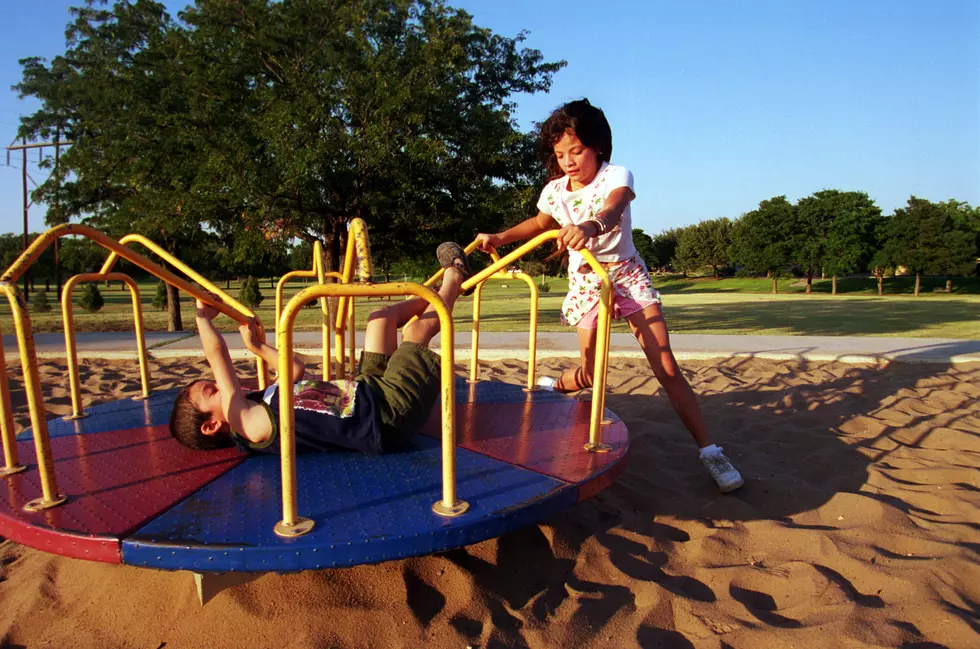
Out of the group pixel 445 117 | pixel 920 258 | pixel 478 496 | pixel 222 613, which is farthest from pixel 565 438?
pixel 920 258

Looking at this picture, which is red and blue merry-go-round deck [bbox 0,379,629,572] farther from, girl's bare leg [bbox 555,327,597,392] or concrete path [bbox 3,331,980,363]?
concrete path [bbox 3,331,980,363]

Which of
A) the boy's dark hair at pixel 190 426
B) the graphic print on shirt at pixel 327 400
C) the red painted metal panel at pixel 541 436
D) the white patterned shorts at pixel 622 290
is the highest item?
the white patterned shorts at pixel 622 290

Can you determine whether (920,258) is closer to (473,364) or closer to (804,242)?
(804,242)

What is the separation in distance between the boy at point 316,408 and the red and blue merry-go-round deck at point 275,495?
2.9 inches

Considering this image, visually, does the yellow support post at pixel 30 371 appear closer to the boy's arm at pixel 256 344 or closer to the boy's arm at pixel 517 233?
the boy's arm at pixel 256 344

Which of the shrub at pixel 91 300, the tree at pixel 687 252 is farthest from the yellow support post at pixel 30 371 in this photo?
the tree at pixel 687 252

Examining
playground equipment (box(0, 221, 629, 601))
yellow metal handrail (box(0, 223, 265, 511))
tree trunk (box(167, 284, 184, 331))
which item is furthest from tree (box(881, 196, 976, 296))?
yellow metal handrail (box(0, 223, 265, 511))

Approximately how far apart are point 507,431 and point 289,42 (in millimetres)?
9833

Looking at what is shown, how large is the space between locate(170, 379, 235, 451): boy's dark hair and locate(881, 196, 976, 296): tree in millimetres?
43120

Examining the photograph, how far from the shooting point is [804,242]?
4491cm

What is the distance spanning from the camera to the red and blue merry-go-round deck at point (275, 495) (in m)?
1.65

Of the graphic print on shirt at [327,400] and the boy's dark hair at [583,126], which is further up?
the boy's dark hair at [583,126]

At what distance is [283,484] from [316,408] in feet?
2.54

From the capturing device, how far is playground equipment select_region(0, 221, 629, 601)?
1628 millimetres
